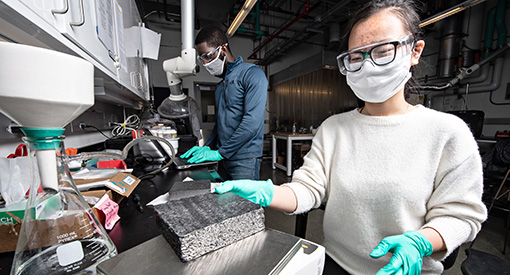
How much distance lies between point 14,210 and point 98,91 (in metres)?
0.97

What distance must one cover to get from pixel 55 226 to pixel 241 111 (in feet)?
3.88

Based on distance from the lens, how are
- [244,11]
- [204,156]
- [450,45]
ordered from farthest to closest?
[450,45] → [244,11] → [204,156]

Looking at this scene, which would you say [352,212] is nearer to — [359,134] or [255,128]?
[359,134]

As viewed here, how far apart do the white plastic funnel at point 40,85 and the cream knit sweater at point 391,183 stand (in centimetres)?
71

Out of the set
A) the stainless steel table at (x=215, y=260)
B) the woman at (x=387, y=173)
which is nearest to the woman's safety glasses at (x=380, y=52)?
the woman at (x=387, y=173)

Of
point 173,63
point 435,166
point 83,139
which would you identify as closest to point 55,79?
point 435,166

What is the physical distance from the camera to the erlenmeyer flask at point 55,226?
33 cm

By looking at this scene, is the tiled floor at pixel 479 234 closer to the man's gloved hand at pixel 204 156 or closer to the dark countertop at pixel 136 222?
the man's gloved hand at pixel 204 156

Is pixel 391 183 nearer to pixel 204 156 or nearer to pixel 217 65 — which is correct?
pixel 204 156

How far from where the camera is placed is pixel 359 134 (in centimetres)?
78

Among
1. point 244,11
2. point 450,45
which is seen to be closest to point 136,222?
point 244,11

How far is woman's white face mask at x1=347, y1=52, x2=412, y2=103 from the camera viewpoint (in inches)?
28.2

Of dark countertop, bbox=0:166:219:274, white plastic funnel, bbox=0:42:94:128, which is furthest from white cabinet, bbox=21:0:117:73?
dark countertop, bbox=0:166:219:274

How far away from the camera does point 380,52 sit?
2.33ft
